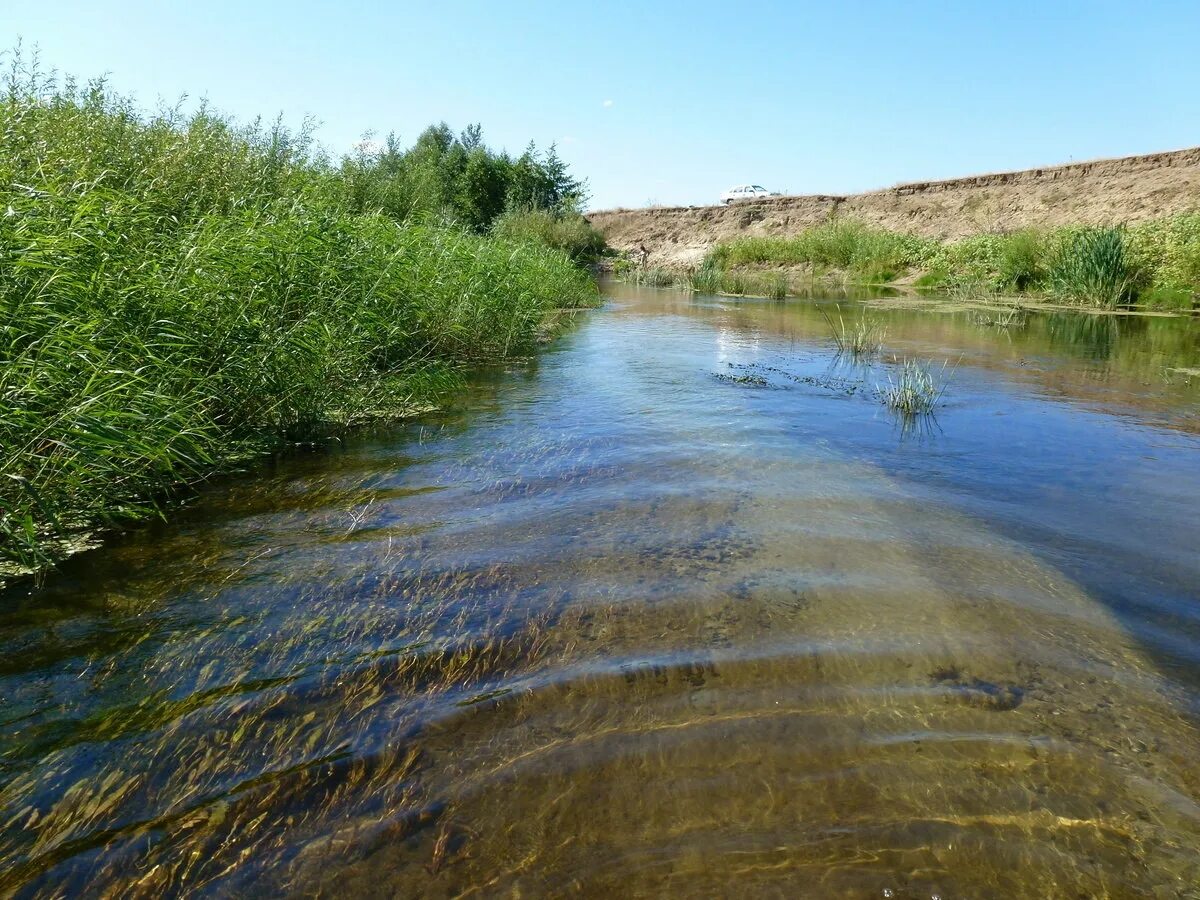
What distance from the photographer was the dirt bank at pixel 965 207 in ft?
83.6

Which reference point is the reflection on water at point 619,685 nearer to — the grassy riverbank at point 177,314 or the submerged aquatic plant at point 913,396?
the grassy riverbank at point 177,314

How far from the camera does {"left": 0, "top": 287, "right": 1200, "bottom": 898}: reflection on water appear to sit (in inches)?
82.2

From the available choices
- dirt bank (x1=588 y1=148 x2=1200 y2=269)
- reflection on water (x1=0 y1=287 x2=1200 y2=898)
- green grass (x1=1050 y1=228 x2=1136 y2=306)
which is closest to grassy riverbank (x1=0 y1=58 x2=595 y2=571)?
reflection on water (x1=0 y1=287 x2=1200 y2=898)

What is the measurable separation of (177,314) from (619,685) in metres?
3.80

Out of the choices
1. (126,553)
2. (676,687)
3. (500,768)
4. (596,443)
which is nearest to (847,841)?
(676,687)

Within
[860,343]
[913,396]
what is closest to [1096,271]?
[860,343]

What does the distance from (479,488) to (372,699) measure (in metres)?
2.39

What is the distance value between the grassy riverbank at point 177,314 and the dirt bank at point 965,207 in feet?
79.6

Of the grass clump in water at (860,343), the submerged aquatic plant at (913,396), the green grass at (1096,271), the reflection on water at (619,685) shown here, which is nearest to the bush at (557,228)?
the green grass at (1096,271)

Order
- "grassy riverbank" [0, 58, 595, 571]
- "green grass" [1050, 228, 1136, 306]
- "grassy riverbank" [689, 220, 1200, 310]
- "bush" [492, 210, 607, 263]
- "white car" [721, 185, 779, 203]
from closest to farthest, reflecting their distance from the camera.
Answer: "grassy riverbank" [0, 58, 595, 571] < "green grass" [1050, 228, 1136, 306] < "grassy riverbank" [689, 220, 1200, 310] < "bush" [492, 210, 607, 263] < "white car" [721, 185, 779, 203]

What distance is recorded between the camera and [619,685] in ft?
9.43

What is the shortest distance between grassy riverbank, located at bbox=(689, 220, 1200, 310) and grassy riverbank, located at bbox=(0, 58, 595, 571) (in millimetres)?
14308

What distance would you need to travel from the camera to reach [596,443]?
6258mm

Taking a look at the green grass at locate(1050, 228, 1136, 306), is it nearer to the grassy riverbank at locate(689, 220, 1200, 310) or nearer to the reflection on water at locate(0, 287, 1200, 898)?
the grassy riverbank at locate(689, 220, 1200, 310)
